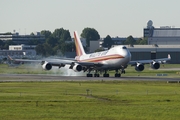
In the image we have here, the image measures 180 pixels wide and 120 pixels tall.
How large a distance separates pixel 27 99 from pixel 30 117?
15542 mm

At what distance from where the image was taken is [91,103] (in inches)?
2269

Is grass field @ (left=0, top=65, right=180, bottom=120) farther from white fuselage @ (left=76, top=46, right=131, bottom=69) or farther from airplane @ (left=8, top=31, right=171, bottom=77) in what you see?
airplane @ (left=8, top=31, right=171, bottom=77)

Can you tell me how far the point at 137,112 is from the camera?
49.6 metres

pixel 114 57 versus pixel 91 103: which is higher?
pixel 114 57

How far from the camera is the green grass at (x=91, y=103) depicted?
47.6 metres

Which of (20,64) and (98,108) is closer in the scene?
(98,108)

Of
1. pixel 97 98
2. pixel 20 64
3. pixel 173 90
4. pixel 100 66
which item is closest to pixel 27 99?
pixel 97 98

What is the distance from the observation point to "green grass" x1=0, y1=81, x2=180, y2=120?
156 feet

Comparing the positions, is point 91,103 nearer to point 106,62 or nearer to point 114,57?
point 114,57

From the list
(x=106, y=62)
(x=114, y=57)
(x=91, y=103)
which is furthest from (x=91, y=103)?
(x=106, y=62)

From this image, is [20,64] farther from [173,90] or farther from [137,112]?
[137,112]

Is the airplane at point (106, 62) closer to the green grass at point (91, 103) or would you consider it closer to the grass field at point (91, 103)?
the grass field at point (91, 103)

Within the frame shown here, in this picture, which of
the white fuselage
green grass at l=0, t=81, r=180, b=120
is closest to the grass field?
green grass at l=0, t=81, r=180, b=120

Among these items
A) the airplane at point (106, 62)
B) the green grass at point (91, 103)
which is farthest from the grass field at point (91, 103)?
the airplane at point (106, 62)
